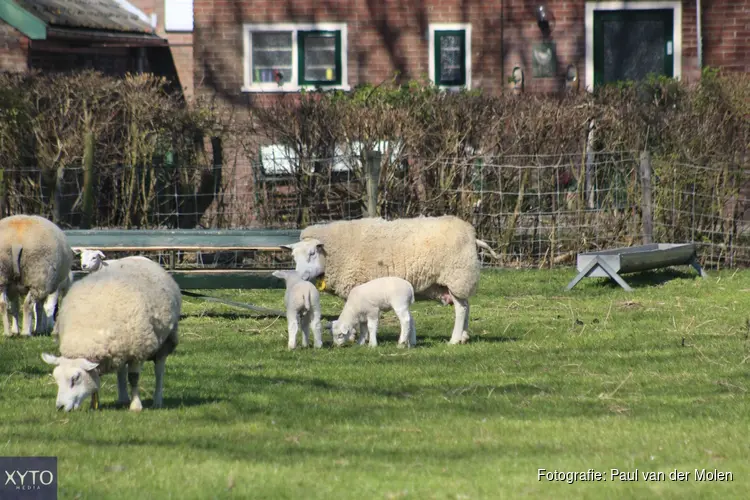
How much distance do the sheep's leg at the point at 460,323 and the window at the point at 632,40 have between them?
11.7 meters

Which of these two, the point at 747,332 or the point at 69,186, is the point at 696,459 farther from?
the point at 69,186

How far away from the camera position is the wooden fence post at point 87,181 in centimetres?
1658

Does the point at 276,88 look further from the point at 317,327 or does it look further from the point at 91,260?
the point at 317,327

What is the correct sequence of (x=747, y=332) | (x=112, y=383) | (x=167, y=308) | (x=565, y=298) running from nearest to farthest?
1. (x=167, y=308)
2. (x=112, y=383)
3. (x=747, y=332)
4. (x=565, y=298)

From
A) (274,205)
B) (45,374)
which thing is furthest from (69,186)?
(45,374)

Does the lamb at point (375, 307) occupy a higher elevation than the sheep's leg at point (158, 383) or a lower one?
higher

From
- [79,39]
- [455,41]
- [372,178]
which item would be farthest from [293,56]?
[372,178]

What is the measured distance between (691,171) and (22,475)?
496 inches

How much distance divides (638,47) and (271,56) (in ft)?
21.7

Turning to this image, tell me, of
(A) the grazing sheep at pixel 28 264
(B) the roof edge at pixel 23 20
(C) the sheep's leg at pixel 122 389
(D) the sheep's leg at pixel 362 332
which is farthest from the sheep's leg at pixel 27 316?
(B) the roof edge at pixel 23 20

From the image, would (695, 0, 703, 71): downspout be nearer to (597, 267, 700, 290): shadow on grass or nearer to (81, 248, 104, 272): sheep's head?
(597, 267, 700, 290): shadow on grass

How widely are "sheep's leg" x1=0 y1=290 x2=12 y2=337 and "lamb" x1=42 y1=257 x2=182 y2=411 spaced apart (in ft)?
12.5

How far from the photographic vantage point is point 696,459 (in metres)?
6.38

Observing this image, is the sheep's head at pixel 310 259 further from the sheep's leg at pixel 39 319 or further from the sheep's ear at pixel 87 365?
the sheep's ear at pixel 87 365
